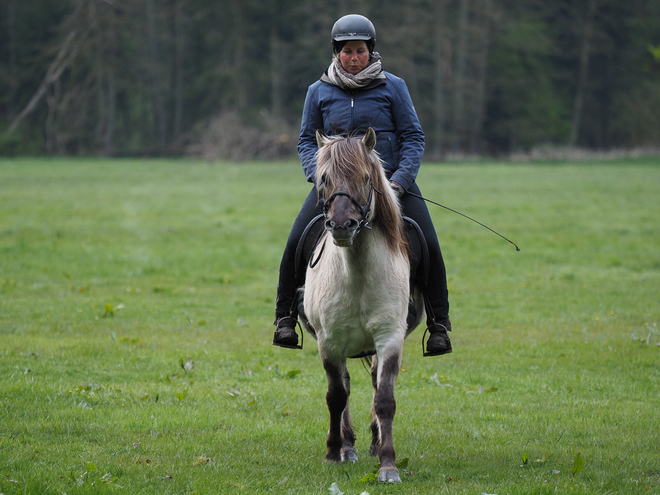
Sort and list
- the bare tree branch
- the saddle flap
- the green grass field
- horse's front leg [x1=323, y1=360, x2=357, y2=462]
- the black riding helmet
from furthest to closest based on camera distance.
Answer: the bare tree branch
the saddle flap
the black riding helmet
horse's front leg [x1=323, y1=360, x2=357, y2=462]
the green grass field

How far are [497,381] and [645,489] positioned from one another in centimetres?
334

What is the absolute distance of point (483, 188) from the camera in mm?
32906

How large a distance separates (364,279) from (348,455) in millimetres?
1504

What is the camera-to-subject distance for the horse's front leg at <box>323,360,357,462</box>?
19.2ft

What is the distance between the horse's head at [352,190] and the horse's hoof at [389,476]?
1525 millimetres

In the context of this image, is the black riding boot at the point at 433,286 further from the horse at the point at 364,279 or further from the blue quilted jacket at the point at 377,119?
the horse at the point at 364,279

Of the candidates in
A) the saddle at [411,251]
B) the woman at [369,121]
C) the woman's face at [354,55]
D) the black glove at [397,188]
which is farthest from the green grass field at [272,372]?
the woman's face at [354,55]

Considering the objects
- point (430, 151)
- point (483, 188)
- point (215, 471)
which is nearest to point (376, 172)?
point (215, 471)

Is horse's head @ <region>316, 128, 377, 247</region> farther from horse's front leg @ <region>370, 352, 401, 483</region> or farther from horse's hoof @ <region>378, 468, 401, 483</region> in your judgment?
horse's hoof @ <region>378, 468, 401, 483</region>

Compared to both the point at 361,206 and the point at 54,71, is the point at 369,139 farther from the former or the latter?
the point at 54,71

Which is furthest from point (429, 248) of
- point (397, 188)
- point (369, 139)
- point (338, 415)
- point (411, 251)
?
point (338, 415)

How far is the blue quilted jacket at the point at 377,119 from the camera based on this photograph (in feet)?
19.7

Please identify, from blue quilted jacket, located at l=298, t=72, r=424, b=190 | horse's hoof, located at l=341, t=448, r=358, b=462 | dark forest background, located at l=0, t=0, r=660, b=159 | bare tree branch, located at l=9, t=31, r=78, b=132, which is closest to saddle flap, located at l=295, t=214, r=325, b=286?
blue quilted jacket, located at l=298, t=72, r=424, b=190

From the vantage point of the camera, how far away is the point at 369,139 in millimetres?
5297
